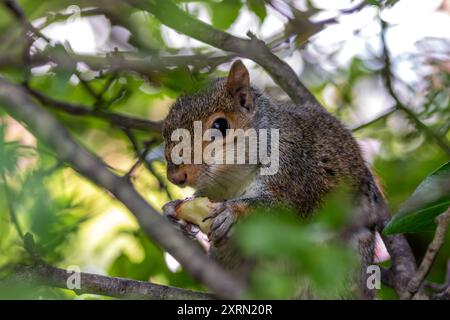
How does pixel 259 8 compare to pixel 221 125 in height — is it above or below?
above

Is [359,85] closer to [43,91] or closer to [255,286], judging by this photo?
[43,91]

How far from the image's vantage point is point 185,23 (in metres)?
2.00

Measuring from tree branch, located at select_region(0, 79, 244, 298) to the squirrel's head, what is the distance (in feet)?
2.99

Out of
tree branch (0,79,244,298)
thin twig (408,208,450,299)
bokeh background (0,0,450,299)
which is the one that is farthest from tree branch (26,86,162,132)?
tree branch (0,79,244,298)

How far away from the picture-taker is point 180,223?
6.00 feet

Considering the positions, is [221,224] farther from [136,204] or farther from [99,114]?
[136,204]

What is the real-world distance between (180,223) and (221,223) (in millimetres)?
149

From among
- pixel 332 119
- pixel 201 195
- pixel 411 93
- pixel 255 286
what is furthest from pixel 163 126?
pixel 255 286

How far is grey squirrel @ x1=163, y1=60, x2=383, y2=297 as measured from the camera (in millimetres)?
1956

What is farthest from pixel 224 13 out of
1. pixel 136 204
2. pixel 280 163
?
pixel 136 204

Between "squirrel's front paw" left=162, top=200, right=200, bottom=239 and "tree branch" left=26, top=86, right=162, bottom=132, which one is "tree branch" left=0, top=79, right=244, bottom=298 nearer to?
"squirrel's front paw" left=162, top=200, right=200, bottom=239

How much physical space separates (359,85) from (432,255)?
1491 millimetres

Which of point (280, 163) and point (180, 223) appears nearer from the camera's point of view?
point (180, 223)

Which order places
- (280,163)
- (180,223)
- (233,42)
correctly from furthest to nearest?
(233,42) < (280,163) < (180,223)
